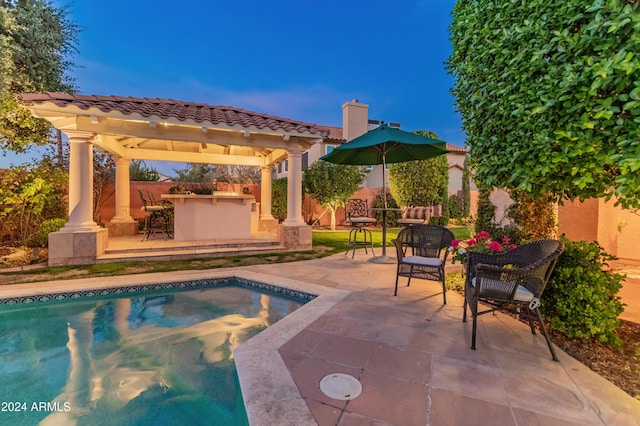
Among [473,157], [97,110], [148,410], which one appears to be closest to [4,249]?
[97,110]

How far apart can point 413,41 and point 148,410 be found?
63.4m

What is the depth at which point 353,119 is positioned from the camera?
1767cm

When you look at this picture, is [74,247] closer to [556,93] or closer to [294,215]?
[294,215]

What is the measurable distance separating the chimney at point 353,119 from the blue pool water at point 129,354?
14341 mm

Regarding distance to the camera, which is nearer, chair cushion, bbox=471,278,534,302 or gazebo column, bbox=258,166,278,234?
chair cushion, bbox=471,278,534,302

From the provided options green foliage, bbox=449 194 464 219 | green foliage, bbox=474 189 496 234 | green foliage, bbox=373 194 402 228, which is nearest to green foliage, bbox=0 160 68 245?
green foliage, bbox=474 189 496 234

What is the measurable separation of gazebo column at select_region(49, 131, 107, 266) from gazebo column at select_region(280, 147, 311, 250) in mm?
4061

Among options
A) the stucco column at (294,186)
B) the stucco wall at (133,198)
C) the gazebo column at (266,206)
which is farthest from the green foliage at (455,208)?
the stucco wall at (133,198)

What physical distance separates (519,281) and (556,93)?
1527mm

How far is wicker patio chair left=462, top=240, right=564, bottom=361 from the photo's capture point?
256 cm

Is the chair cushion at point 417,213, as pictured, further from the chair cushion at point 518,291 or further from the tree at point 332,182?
the chair cushion at point 518,291

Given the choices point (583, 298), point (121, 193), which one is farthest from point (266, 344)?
point (121, 193)

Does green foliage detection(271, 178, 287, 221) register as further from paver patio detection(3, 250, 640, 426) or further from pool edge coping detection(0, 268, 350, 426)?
paver patio detection(3, 250, 640, 426)

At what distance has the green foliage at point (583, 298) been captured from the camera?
2.73 meters
